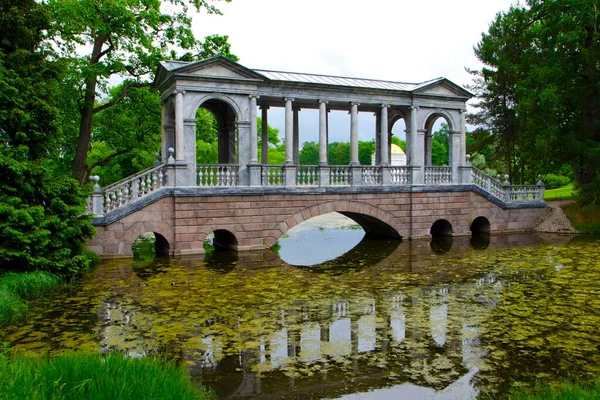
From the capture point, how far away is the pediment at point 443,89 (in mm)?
18770

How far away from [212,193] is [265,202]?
178 centimetres

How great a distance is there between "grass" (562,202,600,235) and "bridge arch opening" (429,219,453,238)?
5.74 m

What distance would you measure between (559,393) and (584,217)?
742 inches

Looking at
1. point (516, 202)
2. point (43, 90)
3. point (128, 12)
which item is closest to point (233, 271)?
point (43, 90)

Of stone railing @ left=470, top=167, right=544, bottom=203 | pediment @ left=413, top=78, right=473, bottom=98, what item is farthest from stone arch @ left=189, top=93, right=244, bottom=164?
stone railing @ left=470, top=167, right=544, bottom=203

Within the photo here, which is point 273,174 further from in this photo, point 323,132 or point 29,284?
point 29,284

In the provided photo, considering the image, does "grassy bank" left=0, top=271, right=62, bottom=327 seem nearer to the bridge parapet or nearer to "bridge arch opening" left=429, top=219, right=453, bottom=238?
the bridge parapet

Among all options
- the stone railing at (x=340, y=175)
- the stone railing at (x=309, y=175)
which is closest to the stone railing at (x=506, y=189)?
the stone railing at (x=340, y=175)

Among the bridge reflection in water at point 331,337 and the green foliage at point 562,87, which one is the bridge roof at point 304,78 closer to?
the green foliage at point 562,87

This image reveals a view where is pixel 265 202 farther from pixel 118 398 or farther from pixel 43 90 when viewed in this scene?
pixel 118 398

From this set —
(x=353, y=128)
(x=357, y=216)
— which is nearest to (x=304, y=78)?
(x=353, y=128)

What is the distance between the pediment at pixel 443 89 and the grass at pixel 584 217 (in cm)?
698

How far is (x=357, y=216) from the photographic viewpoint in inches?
787

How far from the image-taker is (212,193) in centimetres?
1498
